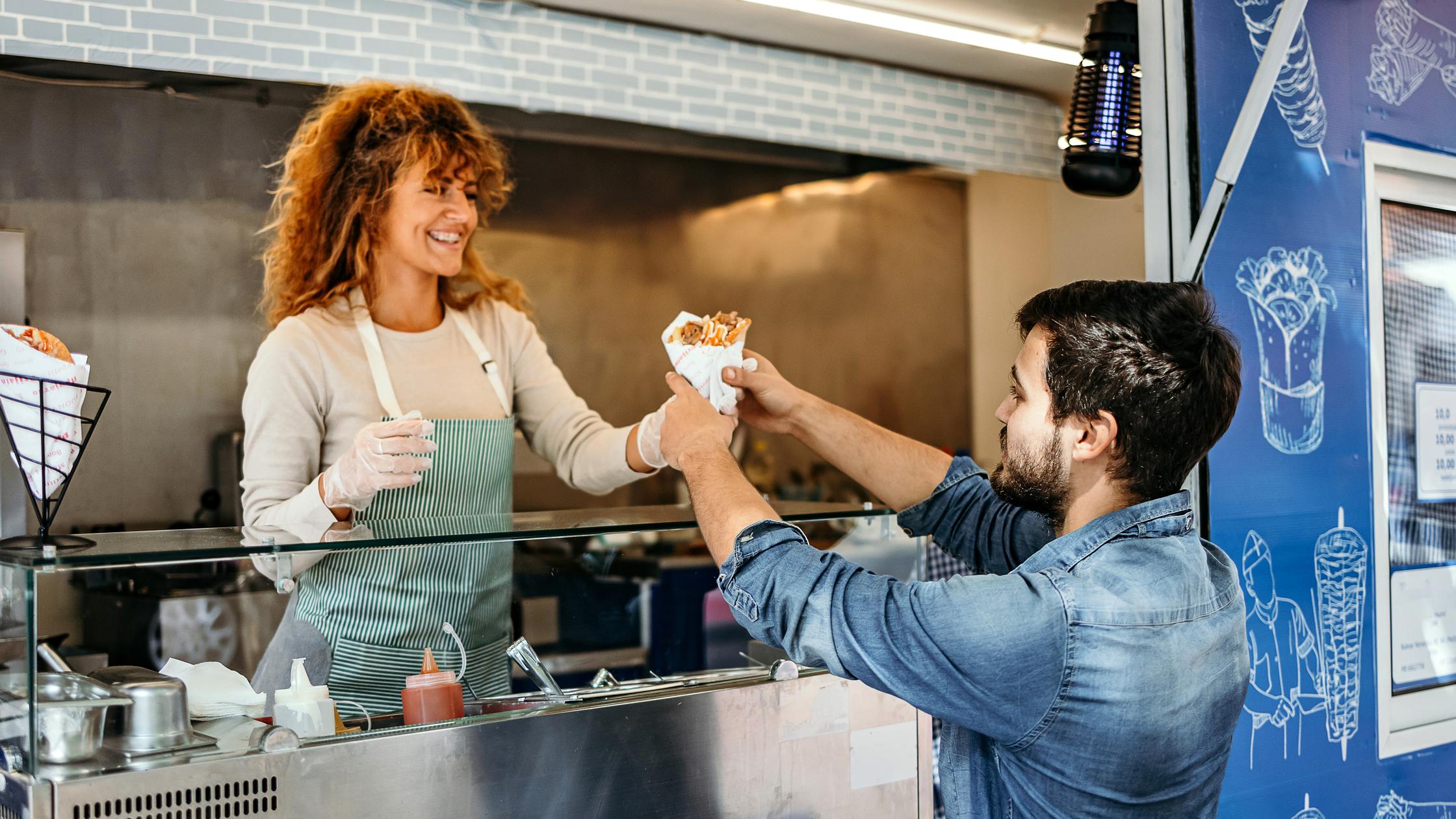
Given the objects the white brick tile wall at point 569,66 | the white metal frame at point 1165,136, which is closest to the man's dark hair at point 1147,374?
the white metal frame at point 1165,136

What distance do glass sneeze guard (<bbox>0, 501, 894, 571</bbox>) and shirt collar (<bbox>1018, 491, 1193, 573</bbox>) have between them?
439 millimetres

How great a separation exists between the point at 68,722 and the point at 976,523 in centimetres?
129

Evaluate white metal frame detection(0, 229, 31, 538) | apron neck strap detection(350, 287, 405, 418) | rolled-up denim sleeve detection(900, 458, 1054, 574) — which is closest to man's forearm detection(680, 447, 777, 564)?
rolled-up denim sleeve detection(900, 458, 1054, 574)

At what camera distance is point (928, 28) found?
465 centimetres

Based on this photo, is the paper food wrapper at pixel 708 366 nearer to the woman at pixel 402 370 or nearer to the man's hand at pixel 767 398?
the man's hand at pixel 767 398

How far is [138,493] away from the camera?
3.67 metres

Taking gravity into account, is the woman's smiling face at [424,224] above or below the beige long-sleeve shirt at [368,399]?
above

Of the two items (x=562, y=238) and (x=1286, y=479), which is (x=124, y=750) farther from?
(x=562, y=238)

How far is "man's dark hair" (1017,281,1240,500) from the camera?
4.60 feet

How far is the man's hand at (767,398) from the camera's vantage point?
1.96 m

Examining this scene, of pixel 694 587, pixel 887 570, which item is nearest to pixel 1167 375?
pixel 887 570

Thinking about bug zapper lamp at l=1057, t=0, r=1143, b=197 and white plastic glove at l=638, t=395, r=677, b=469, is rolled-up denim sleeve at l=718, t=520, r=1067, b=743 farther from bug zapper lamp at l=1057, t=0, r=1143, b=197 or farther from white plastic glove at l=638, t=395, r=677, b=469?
bug zapper lamp at l=1057, t=0, r=1143, b=197

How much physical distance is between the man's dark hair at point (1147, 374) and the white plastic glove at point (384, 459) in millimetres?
919

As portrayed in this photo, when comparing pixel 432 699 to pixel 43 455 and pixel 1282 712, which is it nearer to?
pixel 43 455
